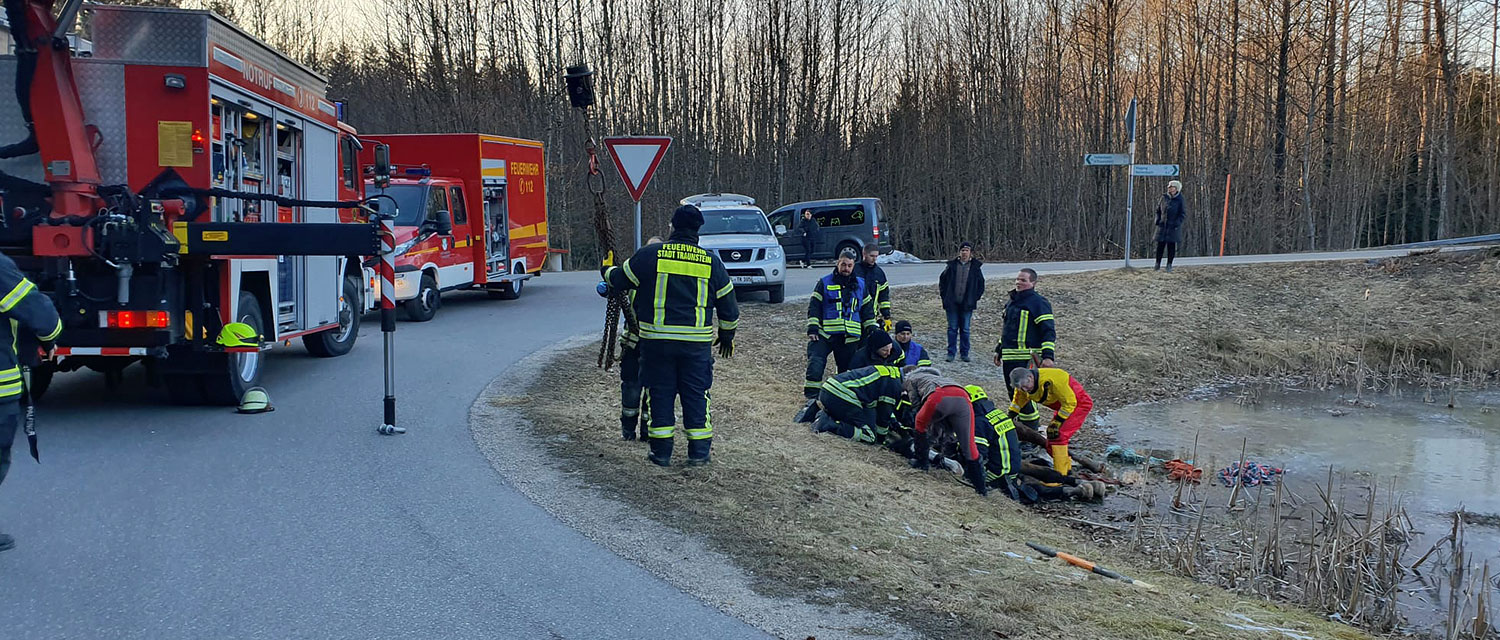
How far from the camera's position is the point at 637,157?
30.1 ft

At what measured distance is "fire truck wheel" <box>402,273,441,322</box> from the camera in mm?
15641

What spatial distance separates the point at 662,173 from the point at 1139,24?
1798 centimetres

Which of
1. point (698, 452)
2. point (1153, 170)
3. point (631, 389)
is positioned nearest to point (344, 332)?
point (631, 389)

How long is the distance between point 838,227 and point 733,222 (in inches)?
432

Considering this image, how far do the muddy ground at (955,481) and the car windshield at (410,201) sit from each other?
14.9 feet

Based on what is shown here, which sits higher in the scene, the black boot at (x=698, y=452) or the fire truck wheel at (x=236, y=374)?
the fire truck wheel at (x=236, y=374)

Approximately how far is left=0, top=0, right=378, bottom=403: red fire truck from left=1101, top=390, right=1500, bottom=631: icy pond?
906 centimetres

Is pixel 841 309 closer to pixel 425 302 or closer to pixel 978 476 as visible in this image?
pixel 978 476

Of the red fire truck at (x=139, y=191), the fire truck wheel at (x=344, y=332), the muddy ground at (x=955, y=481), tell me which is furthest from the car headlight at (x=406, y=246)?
the red fire truck at (x=139, y=191)

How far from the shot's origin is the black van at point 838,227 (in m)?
28.6

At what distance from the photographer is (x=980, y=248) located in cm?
3975

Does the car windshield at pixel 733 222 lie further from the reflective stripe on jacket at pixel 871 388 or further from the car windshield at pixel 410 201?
the reflective stripe on jacket at pixel 871 388

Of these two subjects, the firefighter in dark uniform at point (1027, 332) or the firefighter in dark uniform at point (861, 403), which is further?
the firefighter in dark uniform at point (1027, 332)

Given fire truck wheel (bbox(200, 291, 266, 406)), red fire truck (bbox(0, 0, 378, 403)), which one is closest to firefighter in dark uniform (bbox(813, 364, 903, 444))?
red fire truck (bbox(0, 0, 378, 403))
